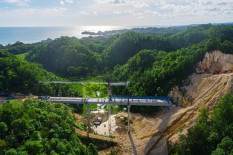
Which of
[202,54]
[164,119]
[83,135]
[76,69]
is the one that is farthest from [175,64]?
[76,69]

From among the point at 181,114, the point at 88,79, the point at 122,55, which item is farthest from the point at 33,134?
the point at 122,55

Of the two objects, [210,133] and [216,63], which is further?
[216,63]

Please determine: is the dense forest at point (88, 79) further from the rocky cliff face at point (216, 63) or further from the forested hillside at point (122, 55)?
the rocky cliff face at point (216, 63)

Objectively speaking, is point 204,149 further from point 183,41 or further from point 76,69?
point 183,41

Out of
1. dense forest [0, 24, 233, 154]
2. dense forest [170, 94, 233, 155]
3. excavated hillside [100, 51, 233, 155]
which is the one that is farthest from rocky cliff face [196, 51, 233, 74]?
dense forest [170, 94, 233, 155]

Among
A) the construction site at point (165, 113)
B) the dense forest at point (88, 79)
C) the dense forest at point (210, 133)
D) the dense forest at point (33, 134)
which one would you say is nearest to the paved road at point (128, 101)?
the construction site at point (165, 113)

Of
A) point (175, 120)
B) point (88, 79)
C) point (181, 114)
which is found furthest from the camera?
point (88, 79)

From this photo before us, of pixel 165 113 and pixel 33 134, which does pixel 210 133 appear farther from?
pixel 33 134
